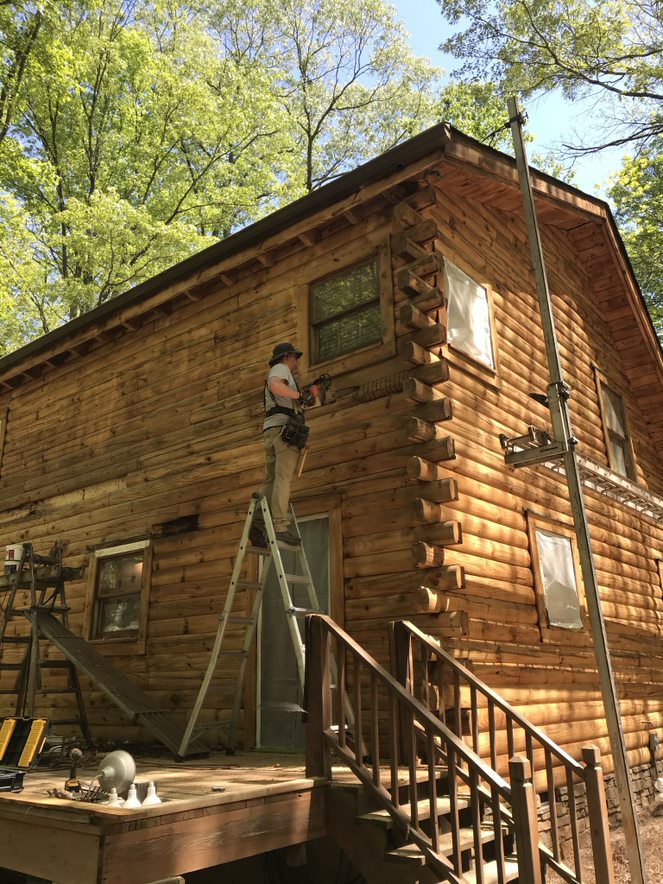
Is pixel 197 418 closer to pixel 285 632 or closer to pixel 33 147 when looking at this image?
pixel 285 632

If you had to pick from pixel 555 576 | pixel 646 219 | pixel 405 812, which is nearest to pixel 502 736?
pixel 555 576

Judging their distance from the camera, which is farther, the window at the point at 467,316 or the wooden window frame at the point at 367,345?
the window at the point at 467,316

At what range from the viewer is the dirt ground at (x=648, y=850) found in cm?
698

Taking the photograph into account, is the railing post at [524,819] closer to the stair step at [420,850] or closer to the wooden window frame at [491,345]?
the stair step at [420,850]

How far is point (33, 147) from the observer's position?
2666 centimetres

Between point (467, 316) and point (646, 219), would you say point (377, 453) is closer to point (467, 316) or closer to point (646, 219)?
point (467, 316)

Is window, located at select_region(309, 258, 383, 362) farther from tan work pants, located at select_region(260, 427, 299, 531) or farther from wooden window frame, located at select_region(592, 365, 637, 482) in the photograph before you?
wooden window frame, located at select_region(592, 365, 637, 482)

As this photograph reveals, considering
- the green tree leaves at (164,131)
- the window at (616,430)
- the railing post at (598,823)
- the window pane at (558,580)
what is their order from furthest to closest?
the green tree leaves at (164,131), the window at (616,430), the window pane at (558,580), the railing post at (598,823)

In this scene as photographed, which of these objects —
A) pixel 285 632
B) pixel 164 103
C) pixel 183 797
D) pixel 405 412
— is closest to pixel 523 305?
pixel 405 412

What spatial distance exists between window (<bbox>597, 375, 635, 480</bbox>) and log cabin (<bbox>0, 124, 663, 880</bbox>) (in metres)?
0.06

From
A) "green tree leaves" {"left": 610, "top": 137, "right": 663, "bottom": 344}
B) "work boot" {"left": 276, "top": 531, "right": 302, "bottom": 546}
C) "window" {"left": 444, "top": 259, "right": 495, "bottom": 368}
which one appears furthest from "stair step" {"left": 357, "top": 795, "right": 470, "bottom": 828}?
"green tree leaves" {"left": 610, "top": 137, "right": 663, "bottom": 344}

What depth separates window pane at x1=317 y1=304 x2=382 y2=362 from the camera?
27.3ft

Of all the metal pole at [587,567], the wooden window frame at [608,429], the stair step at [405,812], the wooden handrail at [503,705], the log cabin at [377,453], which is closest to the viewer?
the stair step at [405,812]

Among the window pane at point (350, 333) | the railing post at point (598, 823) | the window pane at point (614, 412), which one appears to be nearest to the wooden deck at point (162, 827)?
the railing post at point (598, 823)
